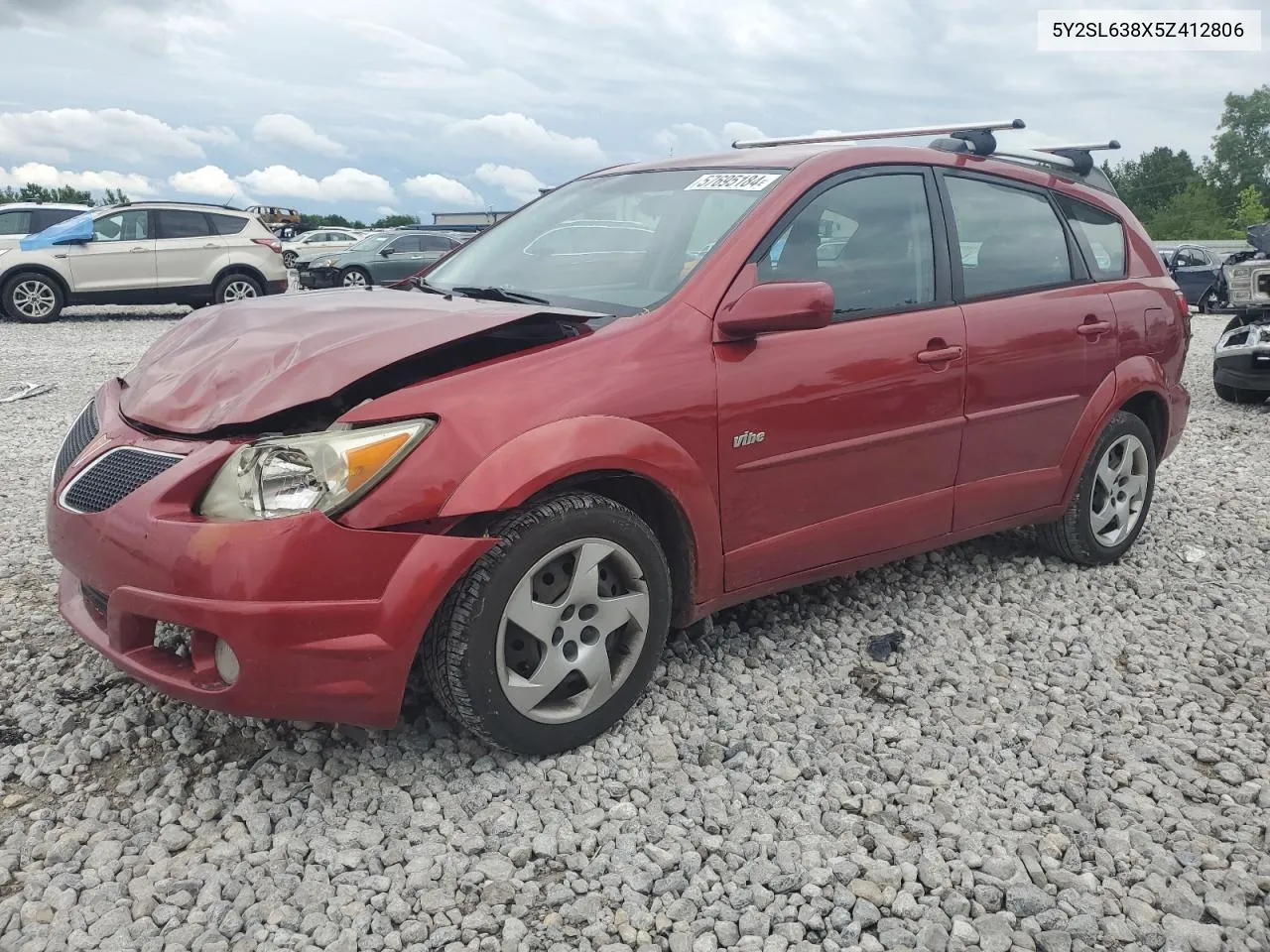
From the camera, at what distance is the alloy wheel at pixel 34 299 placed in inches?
578

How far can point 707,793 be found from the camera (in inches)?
111

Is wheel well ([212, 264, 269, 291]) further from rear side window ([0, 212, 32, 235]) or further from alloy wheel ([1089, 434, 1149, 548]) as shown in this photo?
alloy wheel ([1089, 434, 1149, 548])

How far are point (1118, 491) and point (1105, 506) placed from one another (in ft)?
0.39

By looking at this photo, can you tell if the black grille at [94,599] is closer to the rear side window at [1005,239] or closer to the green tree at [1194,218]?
the rear side window at [1005,239]

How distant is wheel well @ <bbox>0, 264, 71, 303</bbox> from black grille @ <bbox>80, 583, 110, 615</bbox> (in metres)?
13.9

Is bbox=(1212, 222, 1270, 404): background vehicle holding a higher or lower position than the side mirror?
lower

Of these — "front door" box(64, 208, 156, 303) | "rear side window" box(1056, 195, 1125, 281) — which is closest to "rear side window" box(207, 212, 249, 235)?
"front door" box(64, 208, 156, 303)

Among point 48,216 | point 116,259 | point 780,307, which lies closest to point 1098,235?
point 780,307

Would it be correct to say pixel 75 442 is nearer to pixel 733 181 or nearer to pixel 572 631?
pixel 572 631

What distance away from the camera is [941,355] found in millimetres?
3648

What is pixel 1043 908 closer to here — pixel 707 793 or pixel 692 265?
pixel 707 793

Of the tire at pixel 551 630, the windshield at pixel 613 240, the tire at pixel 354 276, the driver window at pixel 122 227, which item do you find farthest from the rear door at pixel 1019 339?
the tire at pixel 354 276

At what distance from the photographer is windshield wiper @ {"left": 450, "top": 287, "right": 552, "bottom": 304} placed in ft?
11.2

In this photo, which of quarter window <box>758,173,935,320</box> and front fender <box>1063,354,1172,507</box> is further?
front fender <box>1063,354,1172,507</box>
